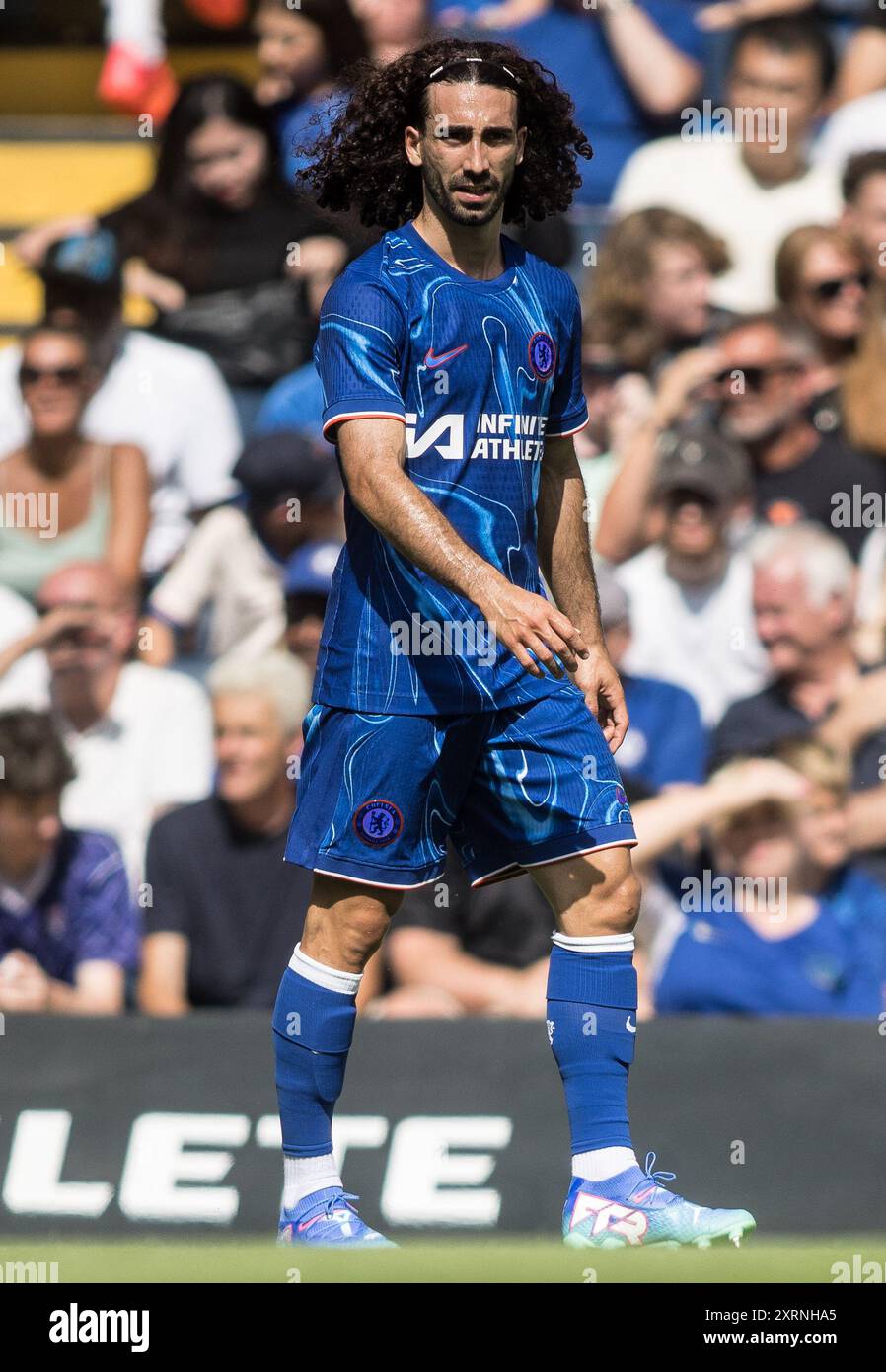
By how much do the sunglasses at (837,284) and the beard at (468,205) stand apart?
3.43 meters

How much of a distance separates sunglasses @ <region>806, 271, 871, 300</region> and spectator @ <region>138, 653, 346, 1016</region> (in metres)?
2.09

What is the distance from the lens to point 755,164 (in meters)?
6.89

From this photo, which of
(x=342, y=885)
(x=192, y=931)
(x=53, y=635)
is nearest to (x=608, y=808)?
(x=342, y=885)

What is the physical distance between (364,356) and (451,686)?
0.57m

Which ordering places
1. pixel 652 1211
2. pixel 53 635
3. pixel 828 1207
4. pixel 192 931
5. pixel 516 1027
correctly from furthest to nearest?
1. pixel 53 635
2. pixel 192 931
3. pixel 516 1027
4. pixel 828 1207
5. pixel 652 1211

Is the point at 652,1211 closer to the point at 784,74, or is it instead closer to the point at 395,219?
the point at 395,219

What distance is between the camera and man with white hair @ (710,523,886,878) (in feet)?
20.0

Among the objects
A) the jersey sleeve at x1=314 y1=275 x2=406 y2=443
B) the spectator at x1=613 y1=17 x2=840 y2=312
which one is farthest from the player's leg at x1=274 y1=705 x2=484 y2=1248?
the spectator at x1=613 y1=17 x2=840 y2=312

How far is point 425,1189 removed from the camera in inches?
211

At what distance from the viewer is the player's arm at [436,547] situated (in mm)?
3111

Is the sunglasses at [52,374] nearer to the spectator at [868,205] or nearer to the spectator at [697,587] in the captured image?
the spectator at [697,587]

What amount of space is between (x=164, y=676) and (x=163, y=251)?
1591 millimetres

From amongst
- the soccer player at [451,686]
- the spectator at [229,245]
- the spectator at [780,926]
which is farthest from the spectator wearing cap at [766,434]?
the soccer player at [451,686]

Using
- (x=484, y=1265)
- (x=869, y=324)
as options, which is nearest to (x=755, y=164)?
(x=869, y=324)
